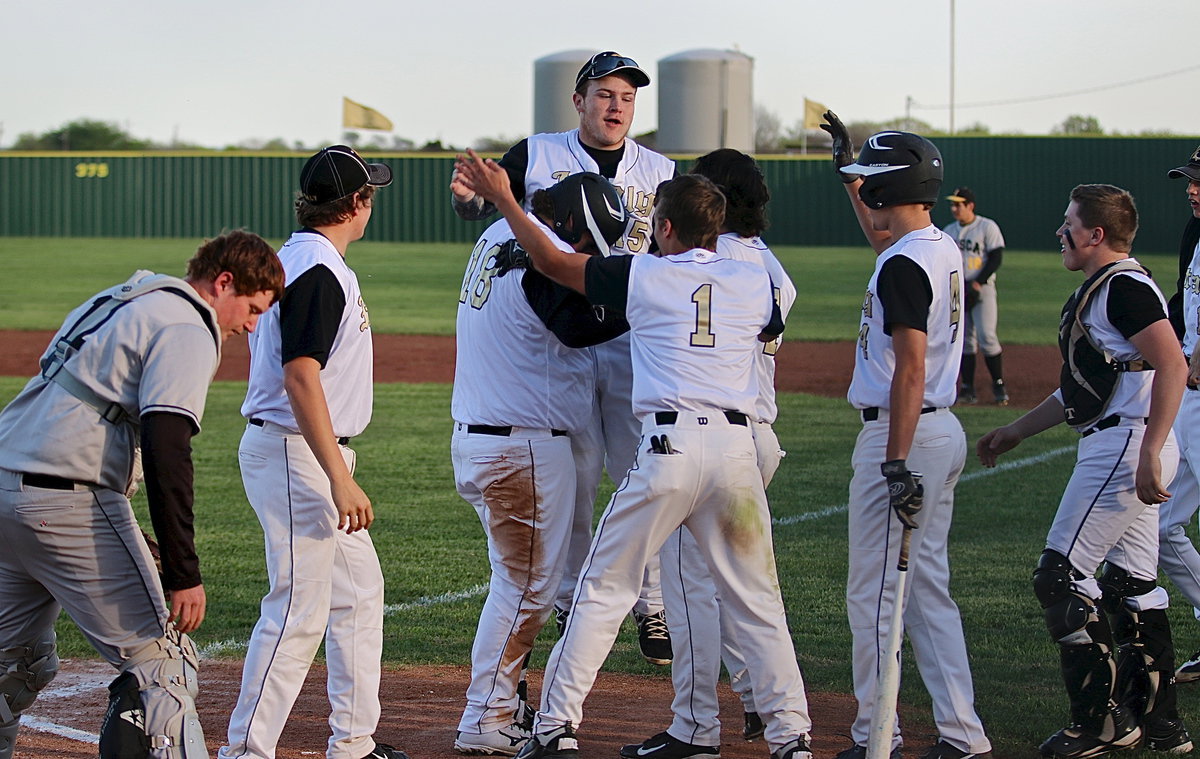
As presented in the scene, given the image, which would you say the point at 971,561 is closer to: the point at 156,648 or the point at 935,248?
the point at 935,248

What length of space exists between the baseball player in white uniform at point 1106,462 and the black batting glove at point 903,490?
2.49ft

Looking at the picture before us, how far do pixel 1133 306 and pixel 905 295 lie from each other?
880 millimetres

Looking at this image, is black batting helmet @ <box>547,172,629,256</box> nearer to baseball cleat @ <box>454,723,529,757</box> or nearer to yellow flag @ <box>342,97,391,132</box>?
baseball cleat @ <box>454,723,529,757</box>

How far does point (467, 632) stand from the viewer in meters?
6.06

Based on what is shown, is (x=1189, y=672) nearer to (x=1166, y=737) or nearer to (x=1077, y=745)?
(x=1166, y=737)

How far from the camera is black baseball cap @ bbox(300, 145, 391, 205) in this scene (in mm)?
4125

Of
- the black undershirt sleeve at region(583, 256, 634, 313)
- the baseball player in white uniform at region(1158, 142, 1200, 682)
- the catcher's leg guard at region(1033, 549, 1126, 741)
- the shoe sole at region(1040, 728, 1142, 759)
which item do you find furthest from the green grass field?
the black undershirt sleeve at region(583, 256, 634, 313)

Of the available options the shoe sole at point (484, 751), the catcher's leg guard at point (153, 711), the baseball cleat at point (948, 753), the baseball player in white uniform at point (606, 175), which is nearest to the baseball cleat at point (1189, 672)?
the baseball cleat at point (948, 753)

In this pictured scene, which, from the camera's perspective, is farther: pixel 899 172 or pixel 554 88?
pixel 554 88

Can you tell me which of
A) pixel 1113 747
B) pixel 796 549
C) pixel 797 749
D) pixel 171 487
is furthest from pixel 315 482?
pixel 796 549

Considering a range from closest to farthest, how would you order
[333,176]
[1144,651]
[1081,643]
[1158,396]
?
[333,176]
[1158,396]
[1081,643]
[1144,651]

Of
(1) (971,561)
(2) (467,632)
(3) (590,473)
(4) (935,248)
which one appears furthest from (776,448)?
(1) (971,561)

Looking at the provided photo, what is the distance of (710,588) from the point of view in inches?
175

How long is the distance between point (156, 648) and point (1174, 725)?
11.1 ft
